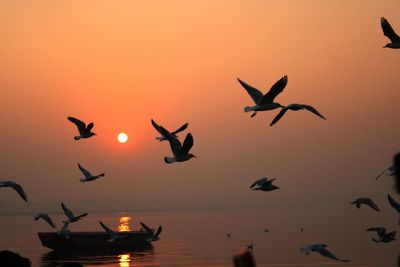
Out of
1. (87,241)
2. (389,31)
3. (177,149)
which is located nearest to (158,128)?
(177,149)

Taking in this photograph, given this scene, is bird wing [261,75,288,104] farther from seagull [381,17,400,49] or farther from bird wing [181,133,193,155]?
seagull [381,17,400,49]

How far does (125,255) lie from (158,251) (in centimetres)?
1386

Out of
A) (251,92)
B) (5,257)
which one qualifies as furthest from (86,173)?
(5,257)

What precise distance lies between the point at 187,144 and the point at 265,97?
3.40 meters

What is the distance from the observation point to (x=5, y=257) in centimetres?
780

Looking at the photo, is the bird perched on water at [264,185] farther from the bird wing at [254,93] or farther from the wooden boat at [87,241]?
the wooden boat at [87,241]

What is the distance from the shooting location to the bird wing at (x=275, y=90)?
66.5ft

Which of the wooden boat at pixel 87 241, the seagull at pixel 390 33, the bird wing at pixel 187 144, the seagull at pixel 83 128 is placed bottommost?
the bird wing at pixel 187 144

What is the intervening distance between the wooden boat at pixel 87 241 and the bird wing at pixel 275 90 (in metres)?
70.9

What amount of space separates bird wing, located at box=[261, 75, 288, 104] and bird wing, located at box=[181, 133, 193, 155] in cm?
281

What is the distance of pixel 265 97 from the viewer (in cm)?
2123

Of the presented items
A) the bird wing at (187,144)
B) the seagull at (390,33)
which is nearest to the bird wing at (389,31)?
the seagull at (390,33)

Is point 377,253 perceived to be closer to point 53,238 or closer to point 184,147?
point 53,238

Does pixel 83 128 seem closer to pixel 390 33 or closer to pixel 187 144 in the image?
pixel 187 144
